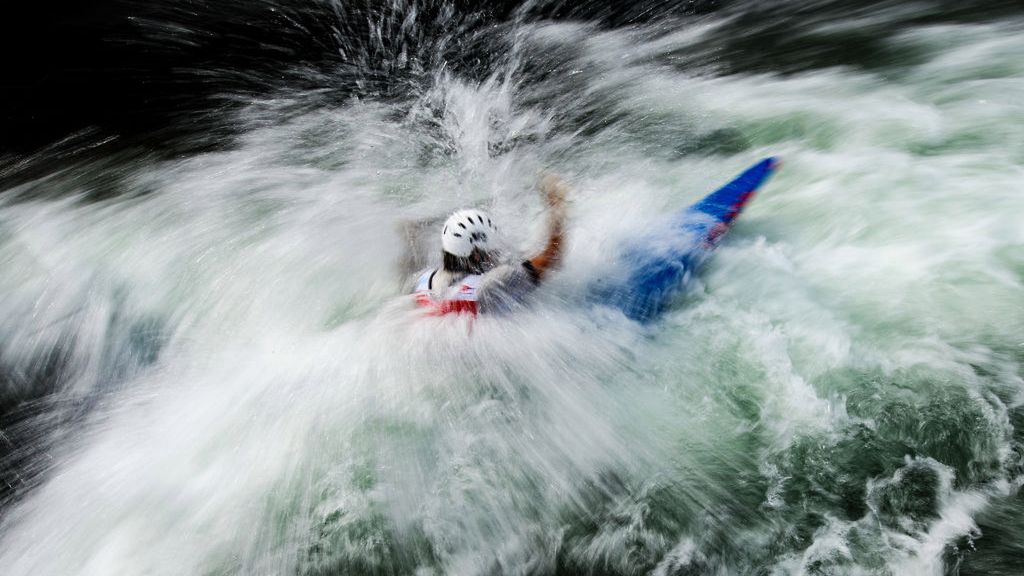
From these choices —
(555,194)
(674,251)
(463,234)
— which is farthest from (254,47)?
(674,251)

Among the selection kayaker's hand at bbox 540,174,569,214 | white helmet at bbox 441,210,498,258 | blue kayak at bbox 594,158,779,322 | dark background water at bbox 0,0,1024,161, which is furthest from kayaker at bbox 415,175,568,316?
dark background water at bbox 0,0,1024,161

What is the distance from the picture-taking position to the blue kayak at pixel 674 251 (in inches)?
175

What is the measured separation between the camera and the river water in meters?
3.40

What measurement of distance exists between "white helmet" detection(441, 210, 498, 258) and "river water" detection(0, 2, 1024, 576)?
1.48 ft

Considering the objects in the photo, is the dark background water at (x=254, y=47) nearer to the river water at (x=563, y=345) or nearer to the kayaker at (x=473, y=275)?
the river water at (x=563, y=345)

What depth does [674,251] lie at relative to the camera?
4.62m

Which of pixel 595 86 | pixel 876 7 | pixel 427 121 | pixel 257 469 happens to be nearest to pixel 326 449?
pixel 257 469

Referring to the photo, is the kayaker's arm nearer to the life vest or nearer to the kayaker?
the kayaker

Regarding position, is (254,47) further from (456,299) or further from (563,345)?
(563,345)

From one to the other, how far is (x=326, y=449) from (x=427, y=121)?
402cm

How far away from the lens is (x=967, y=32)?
6.28 metres

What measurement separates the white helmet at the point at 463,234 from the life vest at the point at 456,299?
17cm

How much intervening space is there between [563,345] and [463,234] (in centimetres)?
89

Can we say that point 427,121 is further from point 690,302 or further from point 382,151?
point 690,302
